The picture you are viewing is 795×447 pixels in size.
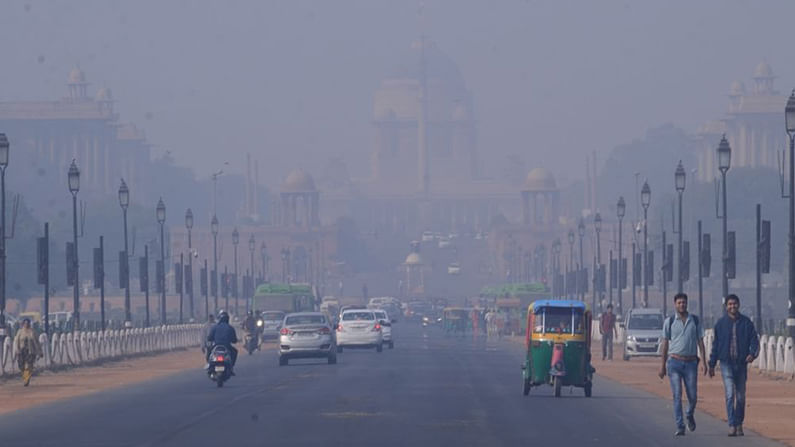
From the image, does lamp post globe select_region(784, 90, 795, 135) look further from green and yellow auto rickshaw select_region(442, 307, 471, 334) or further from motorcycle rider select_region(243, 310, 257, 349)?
green and yellow auto rickshaw select_region(442, 307, 471, 334)

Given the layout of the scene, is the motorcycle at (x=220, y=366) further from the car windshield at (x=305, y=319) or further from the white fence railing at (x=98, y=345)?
the car windshield at (x=305, y=319)

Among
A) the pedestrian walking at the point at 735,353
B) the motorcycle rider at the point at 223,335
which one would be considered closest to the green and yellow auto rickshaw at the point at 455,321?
the motorcycle rider at the point at 223,335

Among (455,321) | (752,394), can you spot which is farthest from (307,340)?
(455,321)

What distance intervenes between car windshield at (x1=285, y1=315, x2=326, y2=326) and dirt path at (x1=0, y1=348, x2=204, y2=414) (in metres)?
3.03

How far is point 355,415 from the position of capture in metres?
29.7

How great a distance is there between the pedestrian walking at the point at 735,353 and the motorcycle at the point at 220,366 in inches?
598

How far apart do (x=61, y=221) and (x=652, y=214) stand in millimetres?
60972

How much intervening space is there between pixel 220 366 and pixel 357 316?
1043 inches

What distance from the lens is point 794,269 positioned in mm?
45344

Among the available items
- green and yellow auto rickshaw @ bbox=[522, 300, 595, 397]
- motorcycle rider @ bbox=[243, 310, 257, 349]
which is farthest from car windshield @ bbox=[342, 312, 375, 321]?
green and yellow auto rickshaw @ bbox=[522, 300, 595, 397]

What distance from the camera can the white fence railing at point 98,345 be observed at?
1901 inches

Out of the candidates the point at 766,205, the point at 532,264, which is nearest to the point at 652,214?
the point at 532,264

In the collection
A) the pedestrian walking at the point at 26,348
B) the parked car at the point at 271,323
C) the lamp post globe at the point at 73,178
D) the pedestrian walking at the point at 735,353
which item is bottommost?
the parked car at the point at 271,323

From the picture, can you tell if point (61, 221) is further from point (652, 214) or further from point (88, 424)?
point (88, 424)
